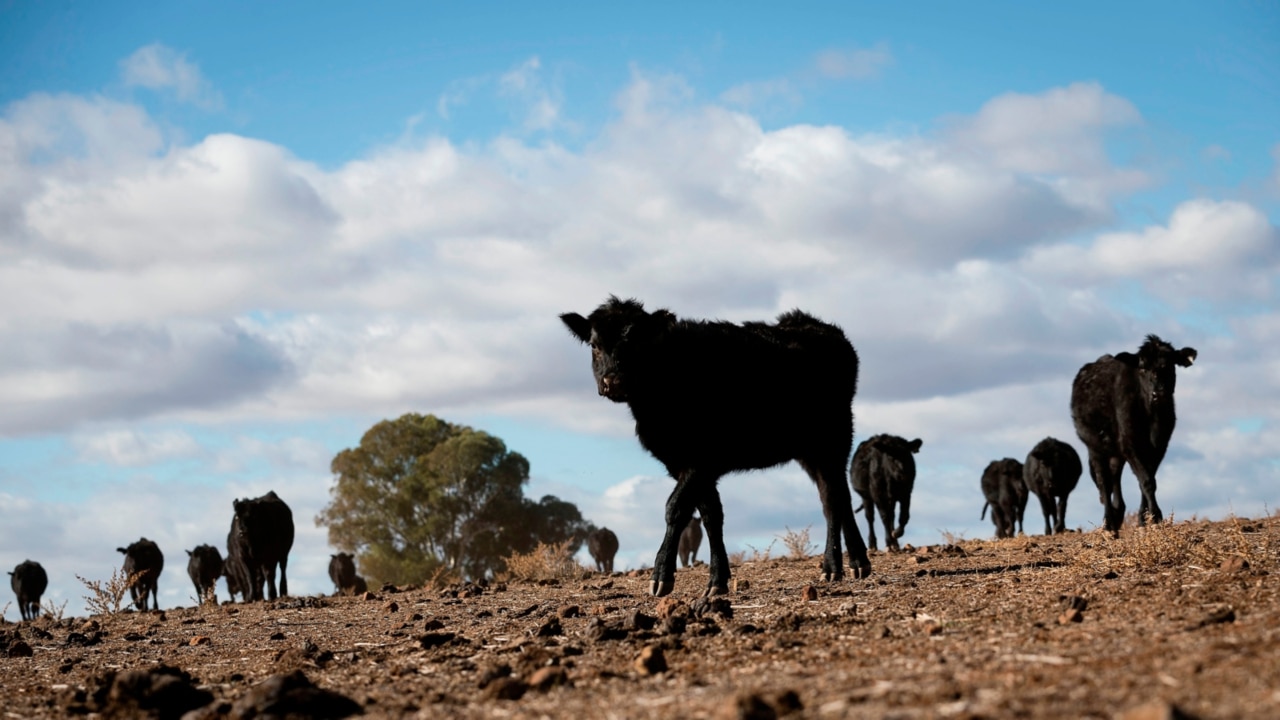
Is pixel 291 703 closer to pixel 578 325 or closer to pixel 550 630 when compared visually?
pixel 550 630

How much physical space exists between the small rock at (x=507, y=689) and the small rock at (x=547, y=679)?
3.3 inches

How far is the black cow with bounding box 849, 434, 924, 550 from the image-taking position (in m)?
23.4

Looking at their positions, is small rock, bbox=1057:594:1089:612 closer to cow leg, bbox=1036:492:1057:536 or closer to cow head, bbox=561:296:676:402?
cow head, bbox=561:296:676:402

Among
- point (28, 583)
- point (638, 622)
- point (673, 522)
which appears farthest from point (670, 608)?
point (28, 583)

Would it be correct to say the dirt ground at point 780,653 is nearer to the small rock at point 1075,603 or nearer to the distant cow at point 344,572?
the small rock at point 1075,603

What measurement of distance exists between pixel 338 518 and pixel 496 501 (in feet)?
24.9

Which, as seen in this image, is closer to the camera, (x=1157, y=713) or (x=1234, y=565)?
(x=1157, y=713)

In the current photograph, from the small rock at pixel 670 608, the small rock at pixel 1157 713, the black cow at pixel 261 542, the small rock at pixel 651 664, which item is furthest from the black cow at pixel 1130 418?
the black cow at pixel 261 542

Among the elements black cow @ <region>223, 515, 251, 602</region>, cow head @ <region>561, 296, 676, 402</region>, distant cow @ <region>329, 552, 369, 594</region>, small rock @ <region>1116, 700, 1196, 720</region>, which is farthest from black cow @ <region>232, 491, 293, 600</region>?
small rock @ <region>1116, 700, 1196, 720</region>

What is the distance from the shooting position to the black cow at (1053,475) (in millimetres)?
26625

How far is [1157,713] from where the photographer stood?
14.8 feet

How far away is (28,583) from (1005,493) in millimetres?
29441

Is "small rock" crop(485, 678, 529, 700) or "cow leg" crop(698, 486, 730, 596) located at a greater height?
"cow leg" crop(698, 486, 730, 596)

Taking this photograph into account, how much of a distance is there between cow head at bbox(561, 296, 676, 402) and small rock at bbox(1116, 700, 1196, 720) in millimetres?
7292
